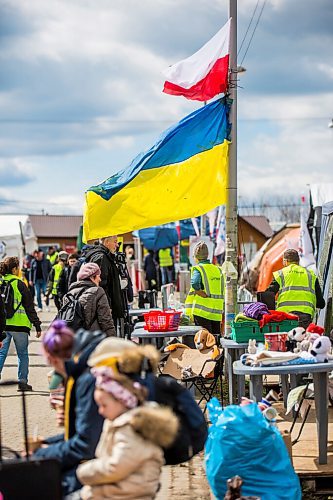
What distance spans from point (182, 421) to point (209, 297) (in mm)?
7127

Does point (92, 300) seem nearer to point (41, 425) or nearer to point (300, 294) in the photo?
point (41, 425)

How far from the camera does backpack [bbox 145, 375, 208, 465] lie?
4840 millimetres

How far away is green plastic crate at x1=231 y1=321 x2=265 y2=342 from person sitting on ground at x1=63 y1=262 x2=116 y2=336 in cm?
161

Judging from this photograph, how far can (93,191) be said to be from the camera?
1138cm

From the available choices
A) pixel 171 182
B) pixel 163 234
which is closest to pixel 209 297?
pixel 171 182

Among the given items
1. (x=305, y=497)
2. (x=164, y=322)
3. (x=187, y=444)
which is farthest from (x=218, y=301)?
(x=187, y=444)

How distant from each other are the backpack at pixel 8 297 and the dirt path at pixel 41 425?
3.65 feet

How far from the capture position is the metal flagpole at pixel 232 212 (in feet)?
35.5

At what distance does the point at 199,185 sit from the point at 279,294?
5.25ft

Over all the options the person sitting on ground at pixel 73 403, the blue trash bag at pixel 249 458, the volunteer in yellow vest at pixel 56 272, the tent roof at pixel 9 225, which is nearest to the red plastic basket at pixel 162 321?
the blue trash bag at pixel 249 458

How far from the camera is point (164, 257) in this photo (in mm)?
33594

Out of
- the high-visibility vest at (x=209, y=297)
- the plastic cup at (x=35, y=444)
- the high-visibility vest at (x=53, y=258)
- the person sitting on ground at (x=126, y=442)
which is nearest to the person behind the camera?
the person sitting on ground at (x=126, y=442)

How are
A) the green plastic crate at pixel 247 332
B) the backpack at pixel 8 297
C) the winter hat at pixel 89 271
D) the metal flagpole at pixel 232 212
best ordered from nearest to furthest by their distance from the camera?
the green plastic crate at pixel 247 332
the winter hat at pixel 89 271
the metal flagpole at pixel 232 212
the backpack at pixel 8 297

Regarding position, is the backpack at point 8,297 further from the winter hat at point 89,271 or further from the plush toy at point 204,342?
the plush toy at point 204,342
